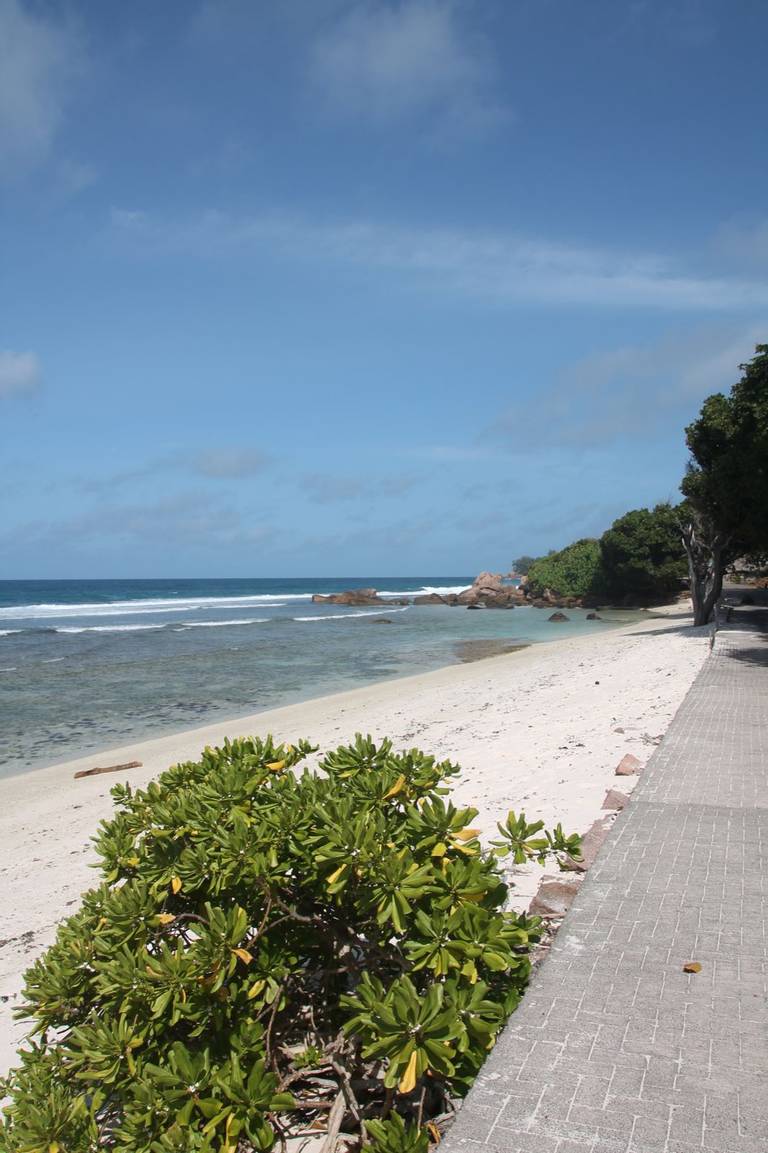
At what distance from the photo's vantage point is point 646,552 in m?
45.0

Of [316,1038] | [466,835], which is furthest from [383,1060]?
[466,835]

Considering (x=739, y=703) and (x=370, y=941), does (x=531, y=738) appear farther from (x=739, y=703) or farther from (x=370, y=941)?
(x=370, y=941)

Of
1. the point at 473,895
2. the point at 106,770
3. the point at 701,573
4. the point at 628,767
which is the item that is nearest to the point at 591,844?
the point at 628,767

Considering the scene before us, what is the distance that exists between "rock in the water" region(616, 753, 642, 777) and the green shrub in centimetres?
429

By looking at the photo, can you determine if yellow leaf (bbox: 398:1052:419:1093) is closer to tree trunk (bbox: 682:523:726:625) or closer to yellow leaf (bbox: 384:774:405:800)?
yellow leaf (bbox: 384:774:405:800)

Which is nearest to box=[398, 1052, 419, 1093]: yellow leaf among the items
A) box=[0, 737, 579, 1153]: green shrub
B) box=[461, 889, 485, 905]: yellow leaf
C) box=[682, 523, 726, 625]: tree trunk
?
box=[0, 737, 579, 1153]: green shrub

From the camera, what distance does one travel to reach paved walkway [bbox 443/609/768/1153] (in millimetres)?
2324

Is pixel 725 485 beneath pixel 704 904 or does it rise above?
above

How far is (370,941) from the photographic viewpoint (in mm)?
3006

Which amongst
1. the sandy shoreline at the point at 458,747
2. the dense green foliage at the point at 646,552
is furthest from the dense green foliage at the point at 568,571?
the sandy shoreline at the point at 458,747

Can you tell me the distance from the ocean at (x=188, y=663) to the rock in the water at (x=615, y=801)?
9.48m

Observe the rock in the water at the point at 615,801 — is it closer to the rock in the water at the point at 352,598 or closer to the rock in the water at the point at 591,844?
the rock in the water at the point at 591,844

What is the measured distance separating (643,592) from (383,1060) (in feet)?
159

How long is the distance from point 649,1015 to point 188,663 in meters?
24.4
